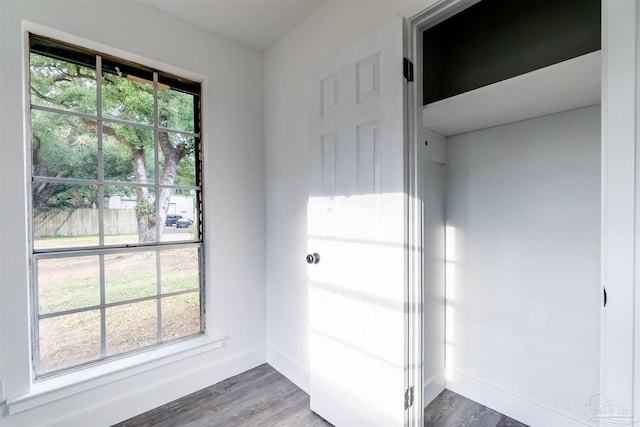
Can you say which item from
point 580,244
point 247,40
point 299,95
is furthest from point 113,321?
point 580,244

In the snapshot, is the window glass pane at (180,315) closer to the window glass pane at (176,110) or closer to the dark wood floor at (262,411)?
the dark wood floor at (262,411)

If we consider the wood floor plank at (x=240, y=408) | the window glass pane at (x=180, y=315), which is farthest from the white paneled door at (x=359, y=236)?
the window glass pane at (x=180, y=315)

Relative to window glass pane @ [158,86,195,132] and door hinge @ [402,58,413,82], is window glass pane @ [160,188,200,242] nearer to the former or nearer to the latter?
window glass pane @ [158,86,195,132]

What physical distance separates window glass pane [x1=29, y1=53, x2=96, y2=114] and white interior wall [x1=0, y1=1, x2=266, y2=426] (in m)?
0.11

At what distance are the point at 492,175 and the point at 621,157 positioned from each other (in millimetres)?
1047

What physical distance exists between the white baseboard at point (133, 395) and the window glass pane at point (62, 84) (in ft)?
5.58

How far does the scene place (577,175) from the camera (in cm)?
152

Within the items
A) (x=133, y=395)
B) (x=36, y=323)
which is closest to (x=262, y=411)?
(x=133, y=395)

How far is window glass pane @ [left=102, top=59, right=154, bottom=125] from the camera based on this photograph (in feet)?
5.88

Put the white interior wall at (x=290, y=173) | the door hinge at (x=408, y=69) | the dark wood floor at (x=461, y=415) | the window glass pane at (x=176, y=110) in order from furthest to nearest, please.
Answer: the window glass pane at (x=176, y=110)
the white interior wall at (x=290, y=173)
the dark wood floor at (x=461, y=415)
the door hinge at (x=408, y=69)

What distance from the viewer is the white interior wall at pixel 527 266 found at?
1.49 meters

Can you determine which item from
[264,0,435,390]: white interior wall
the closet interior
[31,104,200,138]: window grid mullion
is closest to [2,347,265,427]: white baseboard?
[264,0,435,390]: white interior wall

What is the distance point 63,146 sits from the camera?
5.40ft

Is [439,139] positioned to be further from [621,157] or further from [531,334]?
[531,334]
